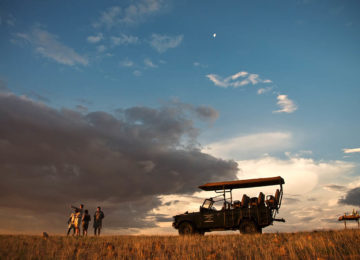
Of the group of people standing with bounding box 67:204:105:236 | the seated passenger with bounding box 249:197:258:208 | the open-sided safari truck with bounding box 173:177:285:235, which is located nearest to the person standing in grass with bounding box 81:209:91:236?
the group of people standing with bounding box 67:204:105:236

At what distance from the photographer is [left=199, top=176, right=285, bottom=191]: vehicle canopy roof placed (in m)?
16.7

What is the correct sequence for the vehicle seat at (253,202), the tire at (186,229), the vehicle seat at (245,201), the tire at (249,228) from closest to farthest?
1. the tire at (249,228)
2. the vehicle seat at (253,202)
3. the vehicle seat at (245,201)
4. the tire at (186,229)

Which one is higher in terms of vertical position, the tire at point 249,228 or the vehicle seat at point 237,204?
the vehicle seat at point 237,204

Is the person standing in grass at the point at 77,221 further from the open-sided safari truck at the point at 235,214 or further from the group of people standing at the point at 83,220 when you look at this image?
the open-sided safari truck at the point at 235,214

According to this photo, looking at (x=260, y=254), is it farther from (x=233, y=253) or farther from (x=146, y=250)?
(x=146, y=250)

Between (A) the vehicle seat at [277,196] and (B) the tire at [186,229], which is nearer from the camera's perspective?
(A) the vehicle seat at [277,196]

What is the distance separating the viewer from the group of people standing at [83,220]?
1889 centimetres

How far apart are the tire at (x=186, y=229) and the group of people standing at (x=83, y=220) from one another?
548cm

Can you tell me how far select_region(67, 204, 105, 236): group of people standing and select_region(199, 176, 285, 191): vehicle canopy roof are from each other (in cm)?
712

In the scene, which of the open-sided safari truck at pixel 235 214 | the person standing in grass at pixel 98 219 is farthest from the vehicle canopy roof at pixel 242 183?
the person standing in grass at pixel 98 219

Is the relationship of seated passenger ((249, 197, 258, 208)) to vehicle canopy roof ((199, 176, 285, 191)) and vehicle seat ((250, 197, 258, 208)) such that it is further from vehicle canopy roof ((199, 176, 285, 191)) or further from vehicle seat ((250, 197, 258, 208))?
vehicle canopy roof ((199, 176, 285, 191))

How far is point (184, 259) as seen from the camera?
8.32m

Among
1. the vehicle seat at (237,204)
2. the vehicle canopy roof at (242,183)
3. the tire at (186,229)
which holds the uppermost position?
the vehicle canopy roof at (242,183)

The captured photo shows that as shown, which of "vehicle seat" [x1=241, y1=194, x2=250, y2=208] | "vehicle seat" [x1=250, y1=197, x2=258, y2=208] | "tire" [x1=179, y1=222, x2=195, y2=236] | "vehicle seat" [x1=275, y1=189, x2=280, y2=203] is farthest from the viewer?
"tire" [x1=179, y1=222, x2=195, y2=236]
